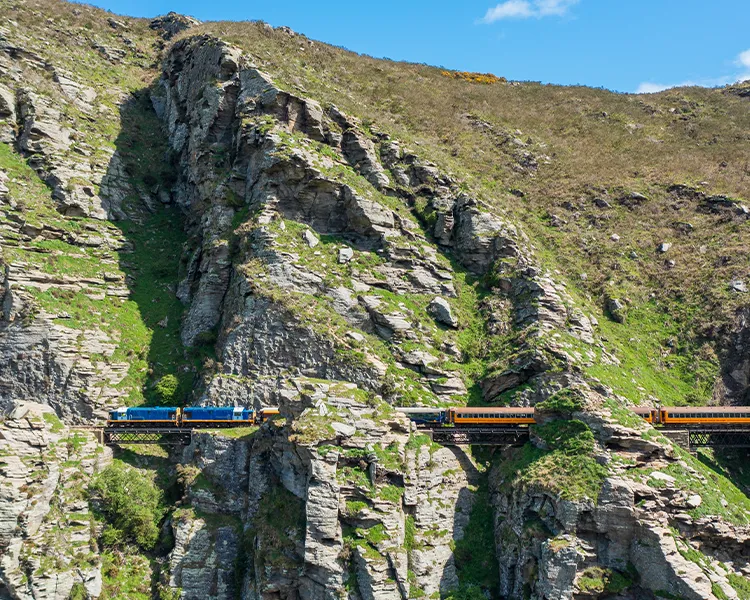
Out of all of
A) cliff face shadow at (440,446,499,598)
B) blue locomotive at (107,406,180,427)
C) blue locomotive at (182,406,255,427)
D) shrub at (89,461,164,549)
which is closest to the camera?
cliff face shadow at (440,446,499,598)

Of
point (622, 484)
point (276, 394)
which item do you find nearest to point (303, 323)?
point (276, 394)

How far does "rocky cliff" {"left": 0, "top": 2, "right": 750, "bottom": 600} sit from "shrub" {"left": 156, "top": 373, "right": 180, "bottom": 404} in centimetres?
26

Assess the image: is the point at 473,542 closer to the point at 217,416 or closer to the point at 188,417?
the point at 217,416

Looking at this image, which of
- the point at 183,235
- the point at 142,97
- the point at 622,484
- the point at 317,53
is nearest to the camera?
the point at 622,484

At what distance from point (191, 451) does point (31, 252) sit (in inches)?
897

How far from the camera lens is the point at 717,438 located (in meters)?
35.6

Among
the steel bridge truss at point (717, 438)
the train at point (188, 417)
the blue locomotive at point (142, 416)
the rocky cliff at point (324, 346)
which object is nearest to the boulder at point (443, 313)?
the rocky cliff at point (324, 346)

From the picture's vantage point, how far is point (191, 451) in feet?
112

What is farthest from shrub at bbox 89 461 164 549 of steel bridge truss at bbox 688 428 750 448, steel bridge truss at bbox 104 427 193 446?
steel bridge truss at bbox 688 428 750 448

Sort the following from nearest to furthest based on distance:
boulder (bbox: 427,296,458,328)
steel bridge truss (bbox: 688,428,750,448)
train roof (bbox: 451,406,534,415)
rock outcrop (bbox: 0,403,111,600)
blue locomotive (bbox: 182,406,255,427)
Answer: rock outcrop (bbox: 0,403,111,600), train roof (bbox: 451,406,534,415), steel bridge truss (bbox: 688,428,750,448), blue locomotive (bbox: 182,406,255,427), boulder (bbox: 427,296,458,328)

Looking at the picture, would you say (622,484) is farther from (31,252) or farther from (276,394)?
(31,252)

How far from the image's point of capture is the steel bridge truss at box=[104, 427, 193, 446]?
116ft

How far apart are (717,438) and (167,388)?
129 feet

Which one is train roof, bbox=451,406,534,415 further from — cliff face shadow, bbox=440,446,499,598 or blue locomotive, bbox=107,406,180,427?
blue locomotive, bbox=107,406,180,427
